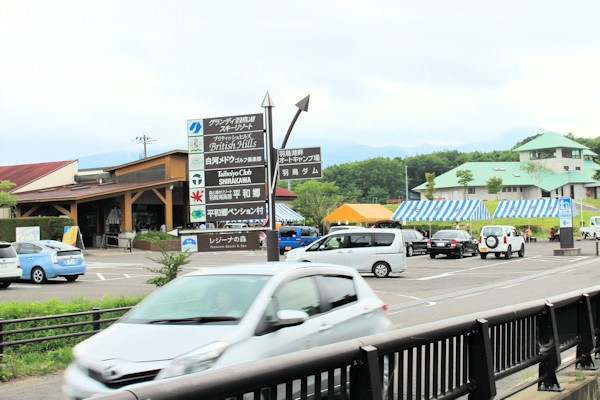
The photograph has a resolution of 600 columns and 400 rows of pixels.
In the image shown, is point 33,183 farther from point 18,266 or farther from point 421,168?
point 421,168

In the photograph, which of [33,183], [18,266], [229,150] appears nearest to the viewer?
[229,150]

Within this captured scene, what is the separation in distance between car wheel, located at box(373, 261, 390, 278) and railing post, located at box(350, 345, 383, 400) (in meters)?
22.5

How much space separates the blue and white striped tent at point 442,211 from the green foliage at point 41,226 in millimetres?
24211

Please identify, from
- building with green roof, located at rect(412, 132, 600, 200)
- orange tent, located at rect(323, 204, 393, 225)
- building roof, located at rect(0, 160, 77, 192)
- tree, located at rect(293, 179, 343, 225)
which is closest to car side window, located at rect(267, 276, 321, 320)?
orange tent, located at rect(323, 204, 393, 225)

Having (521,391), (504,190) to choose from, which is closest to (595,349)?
(521,391)

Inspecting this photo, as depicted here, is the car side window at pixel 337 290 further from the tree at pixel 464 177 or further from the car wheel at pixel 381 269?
the tree at pixel 464 177

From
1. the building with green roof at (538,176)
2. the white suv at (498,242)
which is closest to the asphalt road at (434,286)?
the white suv at (498,242)

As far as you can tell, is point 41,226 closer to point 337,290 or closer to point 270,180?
point 270,180

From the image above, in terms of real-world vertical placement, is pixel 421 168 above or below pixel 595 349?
above

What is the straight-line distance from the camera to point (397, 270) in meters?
26.3

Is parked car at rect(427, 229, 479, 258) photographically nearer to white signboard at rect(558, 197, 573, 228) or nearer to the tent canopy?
white signboard at rect(558, 197, 573, 228)

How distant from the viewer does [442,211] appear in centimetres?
5006

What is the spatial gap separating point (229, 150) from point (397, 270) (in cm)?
1218

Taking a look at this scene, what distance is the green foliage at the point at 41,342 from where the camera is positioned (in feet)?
33.8
